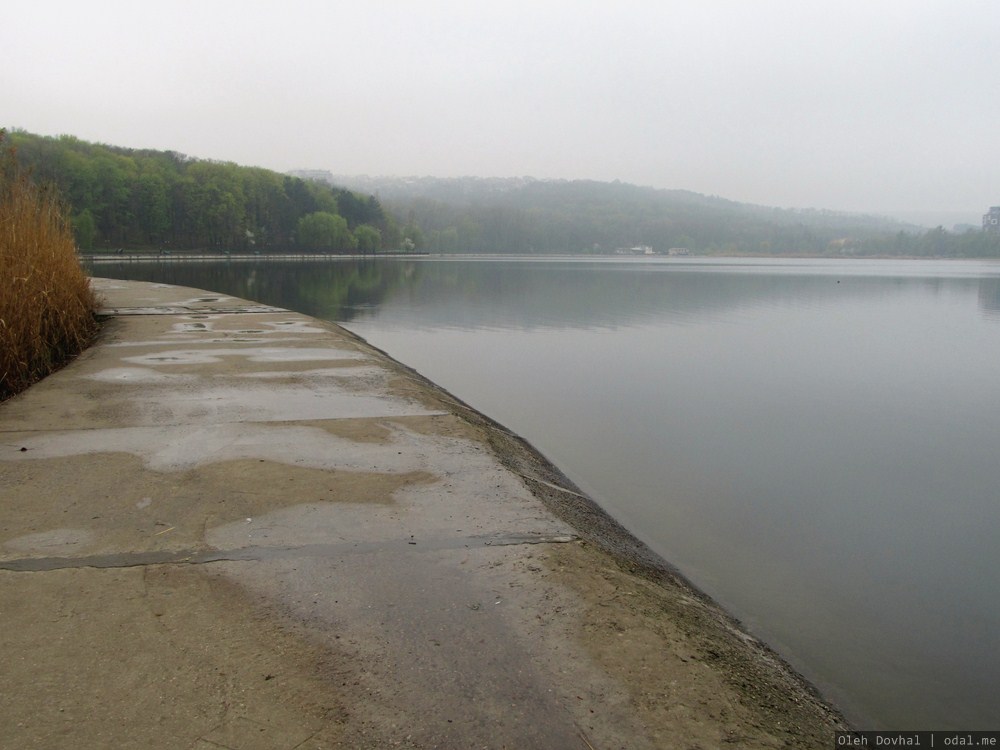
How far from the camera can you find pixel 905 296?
42.7 m

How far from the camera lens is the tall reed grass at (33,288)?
8.67m

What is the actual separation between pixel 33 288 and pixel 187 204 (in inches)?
3468

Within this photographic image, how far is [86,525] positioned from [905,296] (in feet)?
154

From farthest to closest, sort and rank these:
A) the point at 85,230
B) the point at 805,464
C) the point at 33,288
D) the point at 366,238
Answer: the point at 366,238 → the point at 85,230 → the point at 33,288 → the point at 805,464

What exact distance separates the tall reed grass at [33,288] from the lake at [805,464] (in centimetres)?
639

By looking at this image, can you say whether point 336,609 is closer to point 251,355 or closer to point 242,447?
point 242,447

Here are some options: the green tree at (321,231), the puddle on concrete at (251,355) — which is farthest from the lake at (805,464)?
the green tree at (321,231)

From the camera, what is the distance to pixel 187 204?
89125 millimetres

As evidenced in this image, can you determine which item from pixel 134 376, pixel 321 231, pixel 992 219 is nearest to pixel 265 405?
pixel 134 376

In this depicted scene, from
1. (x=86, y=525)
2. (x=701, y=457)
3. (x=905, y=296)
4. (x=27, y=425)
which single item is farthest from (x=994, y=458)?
(x=905, y=296)

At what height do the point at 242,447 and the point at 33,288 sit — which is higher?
the point at 33,288

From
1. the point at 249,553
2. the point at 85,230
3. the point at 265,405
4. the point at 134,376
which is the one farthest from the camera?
the point at 85,230

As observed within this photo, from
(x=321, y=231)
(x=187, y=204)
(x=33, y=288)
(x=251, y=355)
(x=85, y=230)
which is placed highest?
(x=187, y=204)

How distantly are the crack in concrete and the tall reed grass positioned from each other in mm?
5392
